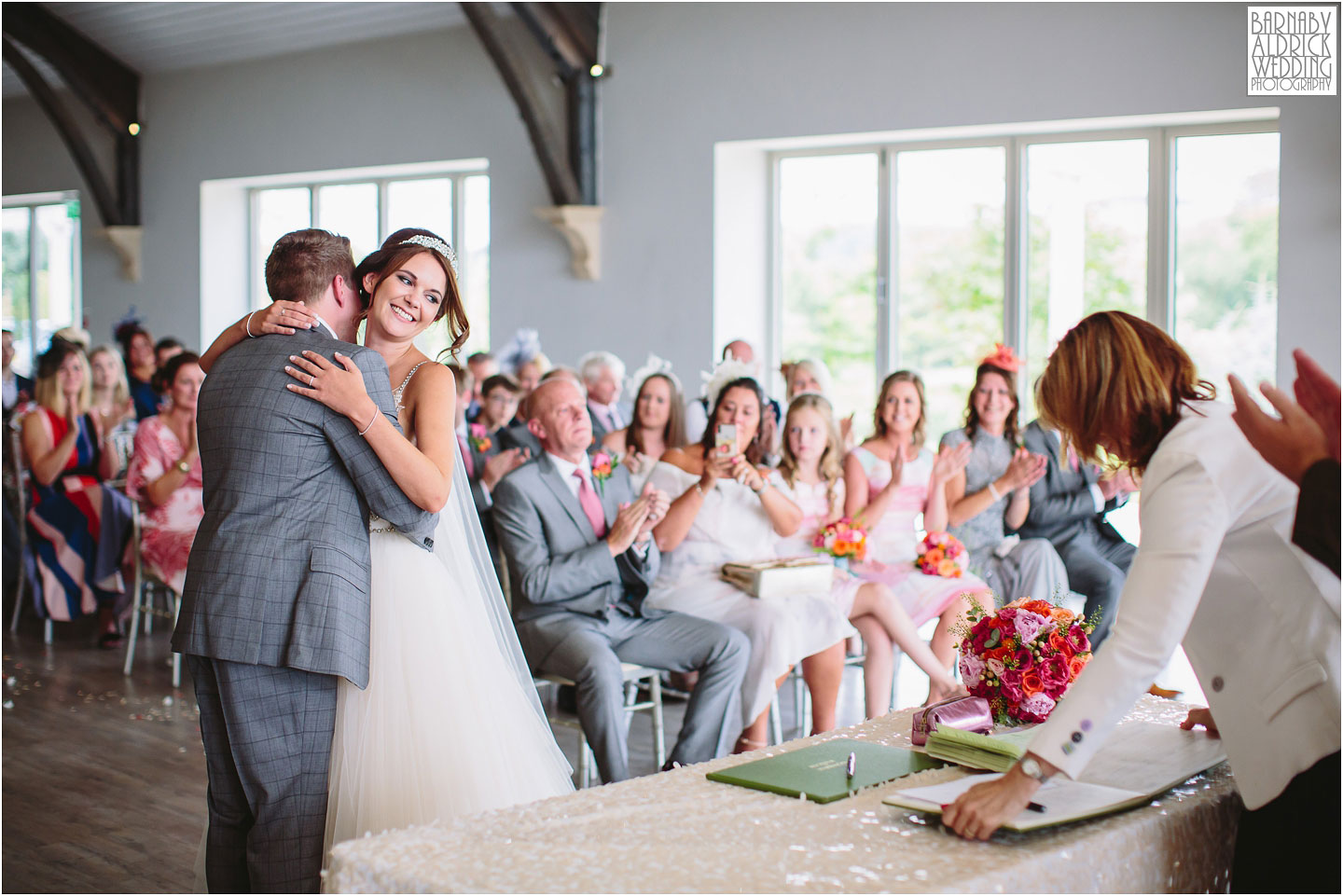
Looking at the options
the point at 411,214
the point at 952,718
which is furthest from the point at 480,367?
the point at 952,718

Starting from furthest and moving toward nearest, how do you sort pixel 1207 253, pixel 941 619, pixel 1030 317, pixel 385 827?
pixel 1030 317, pixel 1207 253, pixel 941 619, pixel 385 827

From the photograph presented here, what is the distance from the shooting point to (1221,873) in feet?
6.15

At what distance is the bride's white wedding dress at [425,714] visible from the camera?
2238mm

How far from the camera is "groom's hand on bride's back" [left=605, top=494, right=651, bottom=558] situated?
3598 mm

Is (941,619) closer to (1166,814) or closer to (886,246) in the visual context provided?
(1166,814)

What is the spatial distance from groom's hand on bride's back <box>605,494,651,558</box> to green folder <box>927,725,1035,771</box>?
1672 mm

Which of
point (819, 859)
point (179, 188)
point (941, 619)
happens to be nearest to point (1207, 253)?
point (941, 619)

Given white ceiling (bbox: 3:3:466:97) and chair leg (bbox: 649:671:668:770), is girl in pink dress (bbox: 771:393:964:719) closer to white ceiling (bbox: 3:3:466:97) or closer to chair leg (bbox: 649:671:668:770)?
chair leg (bbox: 649:671:668:770)

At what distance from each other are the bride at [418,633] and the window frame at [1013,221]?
5.79 m

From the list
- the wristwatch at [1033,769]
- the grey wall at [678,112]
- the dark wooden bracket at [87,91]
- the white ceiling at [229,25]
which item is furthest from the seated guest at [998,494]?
the dark wooden bracket at [87,91]

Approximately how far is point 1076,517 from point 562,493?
2460 mm

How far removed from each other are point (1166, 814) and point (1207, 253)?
21.0 ft

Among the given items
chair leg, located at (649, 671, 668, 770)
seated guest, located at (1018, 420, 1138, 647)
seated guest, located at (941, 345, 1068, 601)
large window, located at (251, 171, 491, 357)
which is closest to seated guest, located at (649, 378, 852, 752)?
chair leg, located at (649, 671, 668, 770)

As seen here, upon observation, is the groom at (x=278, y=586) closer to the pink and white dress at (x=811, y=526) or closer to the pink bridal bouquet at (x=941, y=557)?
the pink and white dress at (x=811, y=526)
